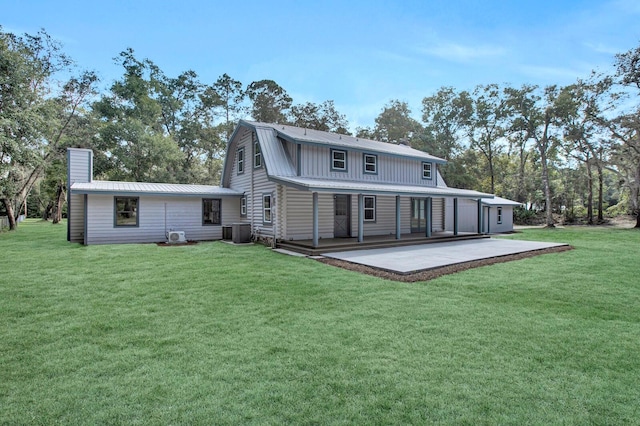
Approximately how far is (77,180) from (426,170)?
1691 cm

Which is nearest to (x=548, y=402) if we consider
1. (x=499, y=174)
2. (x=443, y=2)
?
(x=443, y=2)

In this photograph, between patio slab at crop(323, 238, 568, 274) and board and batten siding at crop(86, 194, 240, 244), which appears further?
board and batten siding at crop(86, 194, 240, 244)

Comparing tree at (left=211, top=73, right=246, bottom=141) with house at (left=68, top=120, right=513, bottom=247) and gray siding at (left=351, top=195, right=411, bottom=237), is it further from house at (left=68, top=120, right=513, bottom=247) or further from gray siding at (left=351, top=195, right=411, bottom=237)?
gray siding at (left=351, top=195, right=411, bottom=237)

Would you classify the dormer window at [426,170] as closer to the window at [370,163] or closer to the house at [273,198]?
the house at [273,198]

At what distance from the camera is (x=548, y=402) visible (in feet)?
8.71

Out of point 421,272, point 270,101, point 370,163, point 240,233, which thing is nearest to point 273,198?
point 240,233

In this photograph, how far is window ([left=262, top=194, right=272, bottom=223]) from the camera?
530 inches

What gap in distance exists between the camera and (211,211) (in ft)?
51.9

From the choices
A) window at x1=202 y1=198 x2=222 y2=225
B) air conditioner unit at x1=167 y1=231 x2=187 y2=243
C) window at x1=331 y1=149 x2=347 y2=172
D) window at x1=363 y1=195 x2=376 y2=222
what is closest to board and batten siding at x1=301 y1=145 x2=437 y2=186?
window at x1=331 y1=149 x2=347 y2=172

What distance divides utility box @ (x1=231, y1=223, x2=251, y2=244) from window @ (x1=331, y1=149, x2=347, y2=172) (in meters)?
4.57

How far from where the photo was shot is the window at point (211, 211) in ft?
51.1

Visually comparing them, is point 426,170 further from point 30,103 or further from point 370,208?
point 30,103

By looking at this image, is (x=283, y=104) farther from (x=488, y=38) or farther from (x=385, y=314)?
(x=385, y=314)

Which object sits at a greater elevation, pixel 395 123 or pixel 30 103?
pixel 395 123
